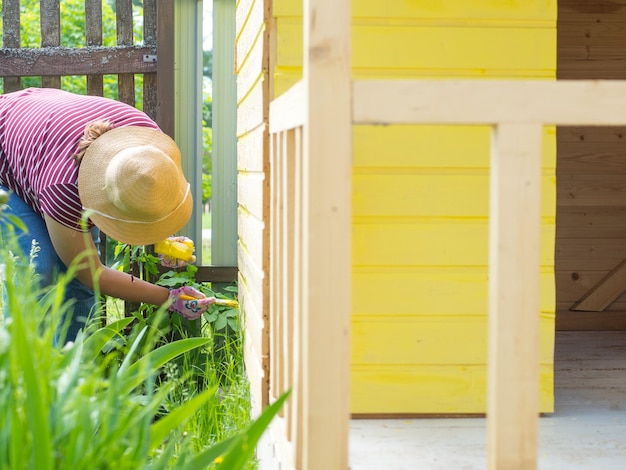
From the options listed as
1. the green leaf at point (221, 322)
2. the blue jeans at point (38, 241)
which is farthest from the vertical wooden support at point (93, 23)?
the green leaf at point (221, 322)

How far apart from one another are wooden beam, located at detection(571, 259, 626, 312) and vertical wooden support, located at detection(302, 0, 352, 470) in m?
3.01

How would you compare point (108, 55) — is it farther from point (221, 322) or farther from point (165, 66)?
point (221, 322)

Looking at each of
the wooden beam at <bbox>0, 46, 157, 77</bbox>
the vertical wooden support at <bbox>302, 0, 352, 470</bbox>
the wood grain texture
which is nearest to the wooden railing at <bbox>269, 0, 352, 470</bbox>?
the vertical wooden support at <bbox>302, 0, 352, 470</bbox>

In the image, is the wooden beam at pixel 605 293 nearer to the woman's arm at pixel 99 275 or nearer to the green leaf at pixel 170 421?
the woman's arm at pixel 99 275

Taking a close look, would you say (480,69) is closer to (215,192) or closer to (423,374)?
(423,374)

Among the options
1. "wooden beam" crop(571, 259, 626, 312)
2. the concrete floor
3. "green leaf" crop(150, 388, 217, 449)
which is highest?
"green leaf" crop(150, 388, 217, 449)

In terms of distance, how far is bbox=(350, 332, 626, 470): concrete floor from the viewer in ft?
7.59

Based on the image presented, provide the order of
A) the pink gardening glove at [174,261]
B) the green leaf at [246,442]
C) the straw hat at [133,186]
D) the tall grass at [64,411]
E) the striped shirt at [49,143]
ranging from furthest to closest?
the pink gardening glove at [174,261] < the striped shirt at [49,143] < the straw hat at [133,186] < the green leaf at [246,442] < the tall grass at [64,411]

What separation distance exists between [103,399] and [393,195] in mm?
1265

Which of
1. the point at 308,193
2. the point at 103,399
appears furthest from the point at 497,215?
the point at 103,399

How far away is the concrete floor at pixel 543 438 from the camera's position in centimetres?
231

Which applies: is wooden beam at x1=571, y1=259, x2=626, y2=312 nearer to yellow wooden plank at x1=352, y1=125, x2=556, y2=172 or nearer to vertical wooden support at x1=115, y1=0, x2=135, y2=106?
yellow wooden plank at x1=352, y1=125, x2=556, y2=172

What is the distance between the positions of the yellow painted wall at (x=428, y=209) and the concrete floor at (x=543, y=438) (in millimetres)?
109

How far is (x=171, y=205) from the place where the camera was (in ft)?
10.3
